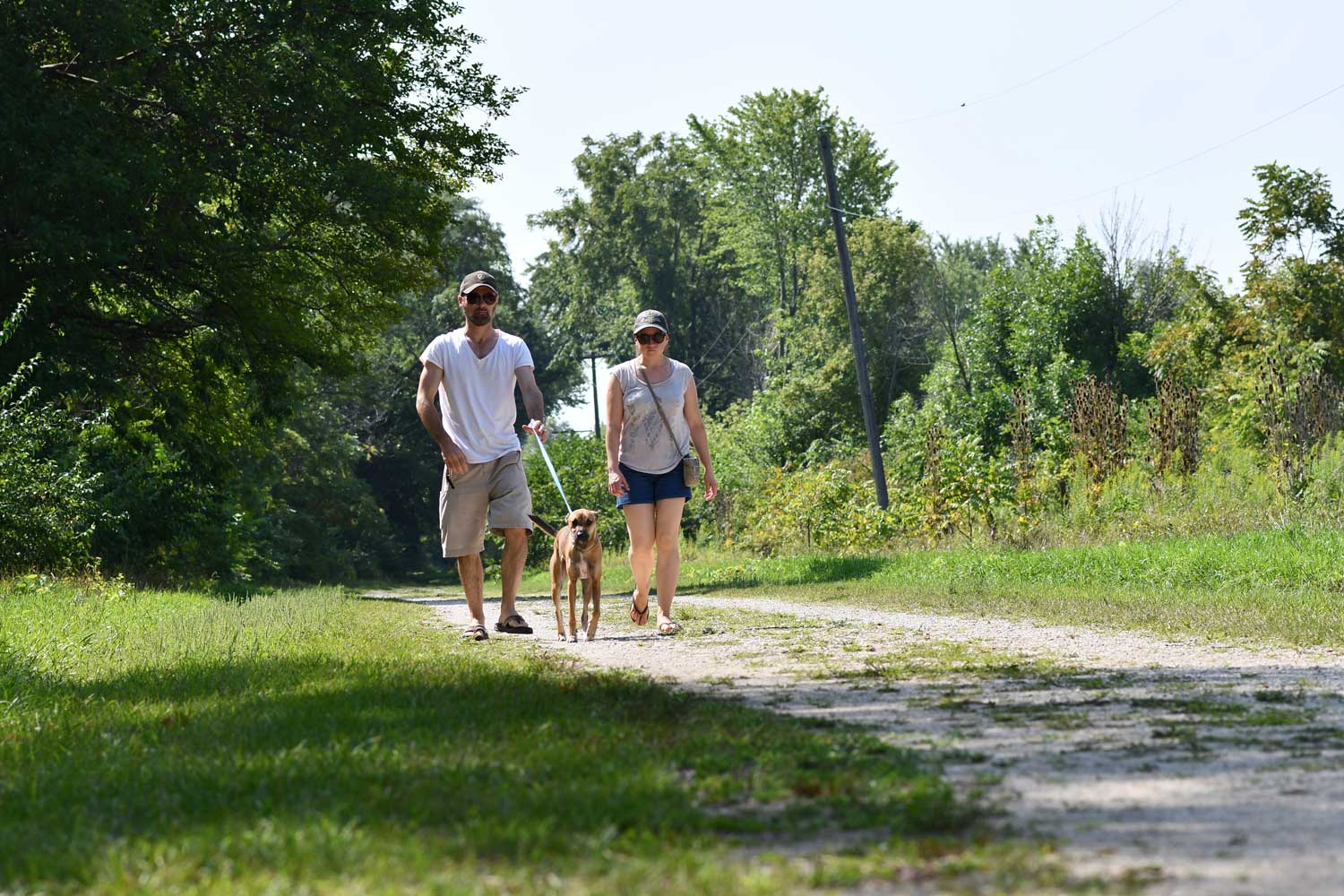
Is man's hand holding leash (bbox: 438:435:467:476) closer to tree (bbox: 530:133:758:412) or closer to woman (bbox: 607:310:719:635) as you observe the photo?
woman (bbox: 607:310:719:635)

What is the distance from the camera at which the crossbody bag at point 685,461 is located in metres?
9.77

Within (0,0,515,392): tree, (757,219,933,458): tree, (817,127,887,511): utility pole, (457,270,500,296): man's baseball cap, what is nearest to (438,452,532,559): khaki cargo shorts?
(457,270,500,296): man's baseball cap

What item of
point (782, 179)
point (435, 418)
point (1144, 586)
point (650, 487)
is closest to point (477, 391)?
point (435, 418)

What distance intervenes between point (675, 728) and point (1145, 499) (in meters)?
12.2

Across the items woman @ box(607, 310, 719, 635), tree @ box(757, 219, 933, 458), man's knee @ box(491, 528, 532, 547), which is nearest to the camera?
man's knee @ box(491, 528, 532, 547)

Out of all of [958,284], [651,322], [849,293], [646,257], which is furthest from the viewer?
[958,284]

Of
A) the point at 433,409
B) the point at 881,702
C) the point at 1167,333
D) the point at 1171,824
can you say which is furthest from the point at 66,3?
the point at 1167,333

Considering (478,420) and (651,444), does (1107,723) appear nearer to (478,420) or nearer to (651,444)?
(651,444)

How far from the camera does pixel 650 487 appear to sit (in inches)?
389

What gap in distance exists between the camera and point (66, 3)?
16656 mm

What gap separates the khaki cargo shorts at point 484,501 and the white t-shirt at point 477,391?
106 millimetres

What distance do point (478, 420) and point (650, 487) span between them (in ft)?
4.55

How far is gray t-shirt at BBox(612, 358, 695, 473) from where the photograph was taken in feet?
32.1

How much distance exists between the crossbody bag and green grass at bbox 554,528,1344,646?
2816 mm
